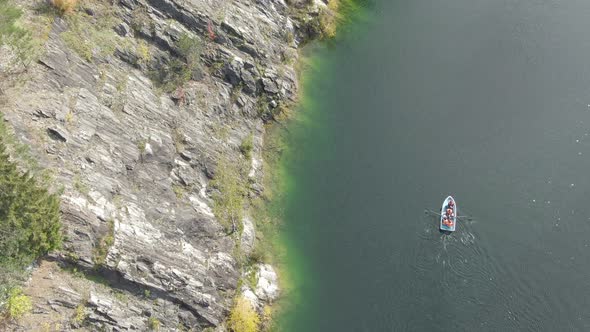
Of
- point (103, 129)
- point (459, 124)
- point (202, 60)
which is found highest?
point (459, 124)

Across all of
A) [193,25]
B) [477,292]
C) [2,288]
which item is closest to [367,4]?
[193,25]

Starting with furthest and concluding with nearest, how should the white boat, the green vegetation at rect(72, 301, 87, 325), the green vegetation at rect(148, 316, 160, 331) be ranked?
the white boat
the green vegetation at rect(148, 316, 160, 331)
the green vegetation at rect(72, 301, 87, 325)

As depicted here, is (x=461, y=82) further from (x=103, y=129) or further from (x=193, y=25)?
(x=103, y=129)

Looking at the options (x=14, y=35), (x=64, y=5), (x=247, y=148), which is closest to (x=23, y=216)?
(x=14, y=35)

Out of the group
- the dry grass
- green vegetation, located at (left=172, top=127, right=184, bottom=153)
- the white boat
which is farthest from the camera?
the white boat

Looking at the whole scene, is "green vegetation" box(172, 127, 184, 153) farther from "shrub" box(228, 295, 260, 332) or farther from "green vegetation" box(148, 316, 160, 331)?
"green vegetation" box(148, 316, 160, 331)

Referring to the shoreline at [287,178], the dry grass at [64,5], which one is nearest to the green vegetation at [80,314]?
the shoreline at [287,178]

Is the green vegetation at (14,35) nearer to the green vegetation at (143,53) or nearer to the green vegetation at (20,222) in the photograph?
the green vegetation at (20,222)

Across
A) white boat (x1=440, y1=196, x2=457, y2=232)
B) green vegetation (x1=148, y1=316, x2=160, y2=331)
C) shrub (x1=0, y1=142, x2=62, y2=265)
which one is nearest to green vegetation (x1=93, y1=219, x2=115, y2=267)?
shrub (x1=0, y1=142, x2=62, y2=265)
